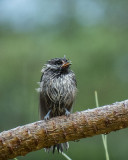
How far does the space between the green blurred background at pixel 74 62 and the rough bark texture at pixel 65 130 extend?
453cm

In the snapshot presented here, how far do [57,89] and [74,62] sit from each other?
4048 mm

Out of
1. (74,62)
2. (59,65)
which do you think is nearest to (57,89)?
(59,65)

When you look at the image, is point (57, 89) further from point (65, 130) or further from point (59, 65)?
point (65, 130)

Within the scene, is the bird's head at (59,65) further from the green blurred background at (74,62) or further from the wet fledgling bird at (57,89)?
the green blurred background at (74,62)

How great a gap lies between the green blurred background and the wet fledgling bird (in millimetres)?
3389

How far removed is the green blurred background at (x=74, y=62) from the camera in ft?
30.1

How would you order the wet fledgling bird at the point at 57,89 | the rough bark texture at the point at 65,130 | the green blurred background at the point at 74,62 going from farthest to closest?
the green blurred background at the point at 74,62 < the wet fledgling bird at the point at 57,89 < the rough bark texture at the point at 65,130

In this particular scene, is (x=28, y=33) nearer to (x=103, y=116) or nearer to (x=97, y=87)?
(x=97, y=87)

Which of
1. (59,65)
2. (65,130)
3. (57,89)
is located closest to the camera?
(65,130)

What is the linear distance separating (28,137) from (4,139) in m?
0.21

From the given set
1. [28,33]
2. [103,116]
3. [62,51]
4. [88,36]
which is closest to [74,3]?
[28,33]

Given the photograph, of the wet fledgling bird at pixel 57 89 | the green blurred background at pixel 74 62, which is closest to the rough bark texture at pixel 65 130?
the wet fledgling bird at pixel 57 89

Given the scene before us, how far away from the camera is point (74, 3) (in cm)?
1204

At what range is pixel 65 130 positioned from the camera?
4152 mm
